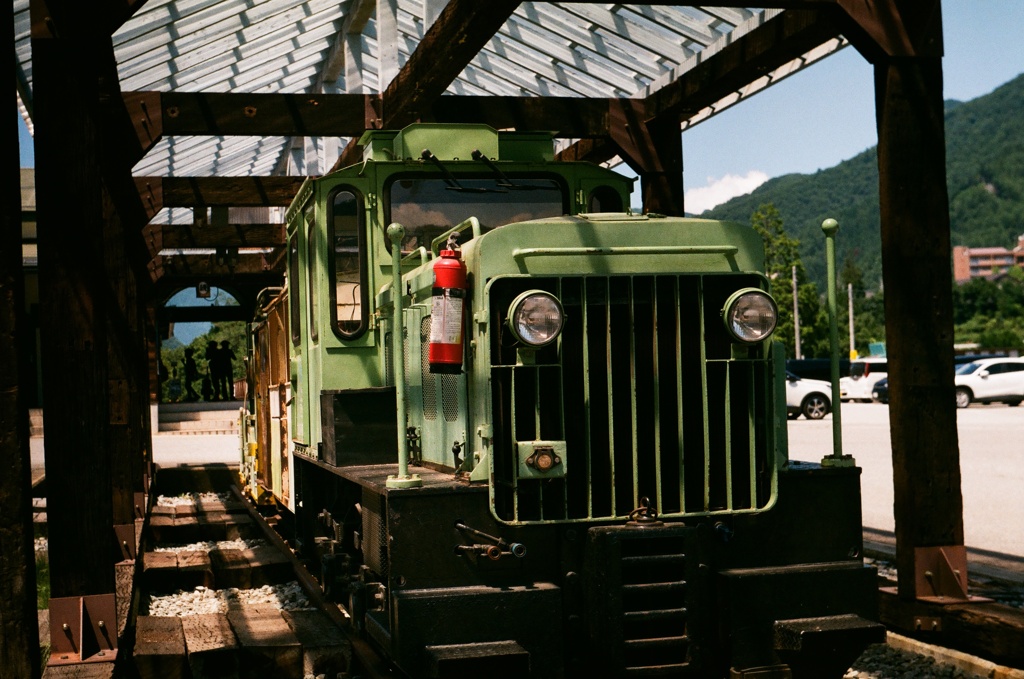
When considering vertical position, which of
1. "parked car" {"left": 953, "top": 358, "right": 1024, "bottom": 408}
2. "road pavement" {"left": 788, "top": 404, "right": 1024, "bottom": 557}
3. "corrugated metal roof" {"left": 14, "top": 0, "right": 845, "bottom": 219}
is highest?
"corrugated metal roof" {"left": 14, "top": 0, "right": 845, "bottom": 219}

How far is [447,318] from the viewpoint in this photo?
192 inches

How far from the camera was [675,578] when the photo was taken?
4.75 meters

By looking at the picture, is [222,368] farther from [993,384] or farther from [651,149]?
[651,149]

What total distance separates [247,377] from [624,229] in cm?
1062

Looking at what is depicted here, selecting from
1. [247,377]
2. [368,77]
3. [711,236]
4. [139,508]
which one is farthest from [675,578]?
[368,77]

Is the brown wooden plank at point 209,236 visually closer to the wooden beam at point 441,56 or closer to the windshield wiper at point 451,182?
the wooden beam at point 441,56

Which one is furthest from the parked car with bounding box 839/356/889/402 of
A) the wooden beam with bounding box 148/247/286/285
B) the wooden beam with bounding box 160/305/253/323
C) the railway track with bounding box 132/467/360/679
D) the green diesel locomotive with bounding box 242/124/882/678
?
the green diesel locomotive with bounding box 242/124/882/678

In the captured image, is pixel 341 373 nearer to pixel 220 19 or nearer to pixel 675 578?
pixel 675 578

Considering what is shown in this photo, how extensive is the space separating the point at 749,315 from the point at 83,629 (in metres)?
3.59

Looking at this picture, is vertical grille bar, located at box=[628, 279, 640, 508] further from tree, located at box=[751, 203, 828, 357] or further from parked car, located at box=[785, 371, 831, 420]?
tree, located at box=[751, 203, 828, 357]

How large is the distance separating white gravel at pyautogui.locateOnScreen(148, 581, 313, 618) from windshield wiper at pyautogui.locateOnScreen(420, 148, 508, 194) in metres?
3.14

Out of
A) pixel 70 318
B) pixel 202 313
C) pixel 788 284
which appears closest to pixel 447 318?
pixel 70 318

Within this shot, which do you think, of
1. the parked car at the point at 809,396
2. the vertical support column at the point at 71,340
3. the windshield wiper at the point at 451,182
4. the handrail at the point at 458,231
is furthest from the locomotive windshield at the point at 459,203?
the parked car at the point at 809,396

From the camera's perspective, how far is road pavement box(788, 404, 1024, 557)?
1077 cm
